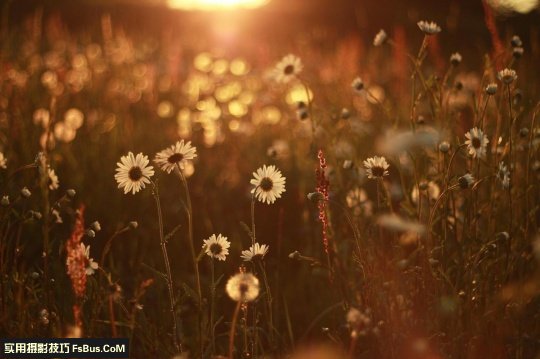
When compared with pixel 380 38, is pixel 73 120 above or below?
above

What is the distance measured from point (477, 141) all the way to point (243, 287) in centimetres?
72

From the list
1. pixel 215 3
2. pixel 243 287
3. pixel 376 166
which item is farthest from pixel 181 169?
pixel 215 3

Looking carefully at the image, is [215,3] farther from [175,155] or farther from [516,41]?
[175,155]

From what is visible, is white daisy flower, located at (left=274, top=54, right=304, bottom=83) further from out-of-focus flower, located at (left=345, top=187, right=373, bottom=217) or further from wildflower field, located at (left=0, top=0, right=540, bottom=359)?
out-of-focus flower, located at (left=345, top=187, right=373, bottom=217)

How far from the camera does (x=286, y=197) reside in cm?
318

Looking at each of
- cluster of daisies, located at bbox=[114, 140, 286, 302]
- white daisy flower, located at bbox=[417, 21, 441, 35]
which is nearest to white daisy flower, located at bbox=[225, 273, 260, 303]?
cluster of daisies, located at bbox=[114, 140, 286, 302]

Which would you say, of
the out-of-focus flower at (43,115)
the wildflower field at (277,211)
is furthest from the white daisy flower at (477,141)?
the out-of-focus flower at (43,115)

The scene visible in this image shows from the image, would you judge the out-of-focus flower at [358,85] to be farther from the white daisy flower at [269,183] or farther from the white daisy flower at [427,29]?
the white daisy flower at [269,183]

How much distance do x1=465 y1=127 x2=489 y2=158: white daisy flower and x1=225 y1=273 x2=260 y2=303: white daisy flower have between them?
646 mm

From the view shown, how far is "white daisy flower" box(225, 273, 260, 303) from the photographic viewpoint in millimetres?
1362

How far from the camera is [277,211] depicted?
2.97 m

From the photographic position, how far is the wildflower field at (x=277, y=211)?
5.32 feet

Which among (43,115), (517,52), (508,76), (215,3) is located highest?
(215,3)

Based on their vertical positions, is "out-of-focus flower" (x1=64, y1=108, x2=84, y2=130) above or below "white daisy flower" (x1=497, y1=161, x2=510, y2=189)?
above
